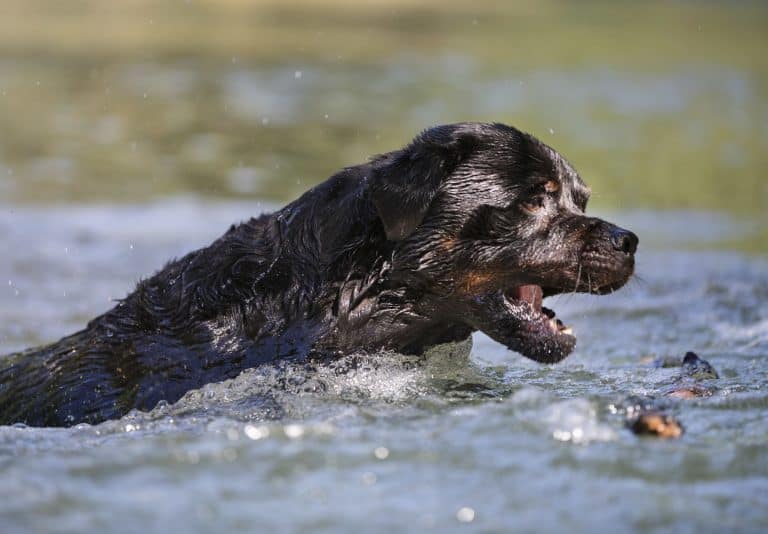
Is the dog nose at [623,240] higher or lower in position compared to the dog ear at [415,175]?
lower

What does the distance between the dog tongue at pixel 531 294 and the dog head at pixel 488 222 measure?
0.25ft

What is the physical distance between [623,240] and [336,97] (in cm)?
1599

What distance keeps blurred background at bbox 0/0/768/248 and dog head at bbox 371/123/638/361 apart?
7570 mm

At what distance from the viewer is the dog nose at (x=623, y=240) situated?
5.91 meters

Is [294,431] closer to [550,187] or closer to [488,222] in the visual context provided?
[488,222]

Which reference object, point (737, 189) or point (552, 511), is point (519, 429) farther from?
point (737, 189)

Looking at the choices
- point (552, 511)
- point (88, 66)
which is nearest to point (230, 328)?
point (552, 511)

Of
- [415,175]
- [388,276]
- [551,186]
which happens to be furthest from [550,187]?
[388,276]

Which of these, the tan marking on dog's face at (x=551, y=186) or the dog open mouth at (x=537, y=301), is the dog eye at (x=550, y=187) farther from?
the dog open mouth at (x=537, y=301)

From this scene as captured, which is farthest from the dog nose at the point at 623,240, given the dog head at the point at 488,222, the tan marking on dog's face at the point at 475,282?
the tan marking on dog's face at the point at 475,282

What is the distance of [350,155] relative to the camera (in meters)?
16.5

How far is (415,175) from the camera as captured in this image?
18.7 feet

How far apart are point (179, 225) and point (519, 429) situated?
8.29 m

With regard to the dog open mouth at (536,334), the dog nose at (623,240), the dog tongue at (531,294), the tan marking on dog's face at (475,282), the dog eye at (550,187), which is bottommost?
the dog open mouth at (536,334)
